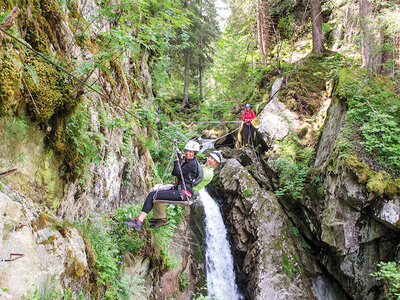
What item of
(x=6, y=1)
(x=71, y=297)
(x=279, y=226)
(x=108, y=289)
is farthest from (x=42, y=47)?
(x=279, y=226)

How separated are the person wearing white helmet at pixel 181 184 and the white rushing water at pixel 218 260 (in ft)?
19.0

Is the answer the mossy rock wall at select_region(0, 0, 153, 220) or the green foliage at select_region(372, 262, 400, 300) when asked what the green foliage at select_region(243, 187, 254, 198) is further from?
the mossy rock wall at select_region(0, 0, 153, 220)

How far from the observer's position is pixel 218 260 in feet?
33.7

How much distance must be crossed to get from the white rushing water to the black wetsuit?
5826mm

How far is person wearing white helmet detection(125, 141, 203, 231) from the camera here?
5145mm

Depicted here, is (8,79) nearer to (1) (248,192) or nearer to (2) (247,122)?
(1) (248,192)

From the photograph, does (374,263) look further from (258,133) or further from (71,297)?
(71,297)

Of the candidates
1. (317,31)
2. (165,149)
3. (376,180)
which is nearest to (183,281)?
(165,149)

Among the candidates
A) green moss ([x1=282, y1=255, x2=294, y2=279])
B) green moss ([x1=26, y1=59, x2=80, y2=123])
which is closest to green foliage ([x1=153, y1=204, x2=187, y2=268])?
green moss ([x1=282, y1=255, x2=294, y2=279])

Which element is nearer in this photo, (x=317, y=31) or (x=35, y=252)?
(x=35, y=252)

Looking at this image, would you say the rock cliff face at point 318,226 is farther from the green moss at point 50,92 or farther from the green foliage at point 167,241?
the green moss at point 50,92

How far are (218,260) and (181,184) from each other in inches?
258

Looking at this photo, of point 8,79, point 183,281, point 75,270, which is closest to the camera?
point 8,79

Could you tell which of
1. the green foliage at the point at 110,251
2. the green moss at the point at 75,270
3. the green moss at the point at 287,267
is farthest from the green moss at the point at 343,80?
the green moss at the point at 75,270
